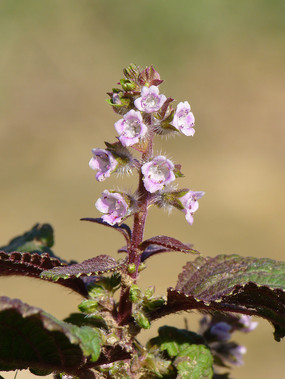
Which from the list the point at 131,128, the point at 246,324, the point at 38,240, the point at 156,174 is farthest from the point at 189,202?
the point at 38,240

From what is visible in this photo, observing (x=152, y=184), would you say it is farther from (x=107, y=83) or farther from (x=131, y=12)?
(x=131, y=12)

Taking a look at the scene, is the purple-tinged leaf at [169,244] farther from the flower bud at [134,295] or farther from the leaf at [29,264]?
the leaf at [29,264]

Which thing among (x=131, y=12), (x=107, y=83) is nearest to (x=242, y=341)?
(x=107, y=83)

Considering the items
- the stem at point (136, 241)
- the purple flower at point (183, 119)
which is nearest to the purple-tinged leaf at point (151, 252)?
the stem at point (136, 241)

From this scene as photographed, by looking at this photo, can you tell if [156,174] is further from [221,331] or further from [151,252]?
[221,331]

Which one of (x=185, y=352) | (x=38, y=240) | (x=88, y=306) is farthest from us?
(x=38, y=240)

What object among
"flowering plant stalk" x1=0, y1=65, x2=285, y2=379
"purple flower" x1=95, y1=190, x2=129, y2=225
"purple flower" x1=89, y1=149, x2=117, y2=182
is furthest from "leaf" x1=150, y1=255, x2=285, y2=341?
"purple flower" x1=89, y1=149, x2=117, y2=182
